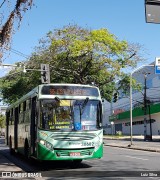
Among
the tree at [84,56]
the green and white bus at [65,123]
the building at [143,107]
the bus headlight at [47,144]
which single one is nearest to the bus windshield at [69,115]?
A: the green and white bus at [65,123]

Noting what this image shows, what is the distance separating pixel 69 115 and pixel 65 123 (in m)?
0.34

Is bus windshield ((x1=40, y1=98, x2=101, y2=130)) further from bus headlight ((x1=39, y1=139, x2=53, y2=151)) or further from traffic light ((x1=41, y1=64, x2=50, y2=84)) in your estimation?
traffic light ((x1=41, y1=64, x2=50, y2=84))

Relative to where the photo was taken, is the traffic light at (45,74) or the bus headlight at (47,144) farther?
the traffic light at (45,74)

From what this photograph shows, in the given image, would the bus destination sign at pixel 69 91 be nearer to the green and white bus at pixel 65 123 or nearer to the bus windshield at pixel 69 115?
the green and white bus at pixel 65 123

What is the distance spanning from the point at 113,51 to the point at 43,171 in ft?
80.3

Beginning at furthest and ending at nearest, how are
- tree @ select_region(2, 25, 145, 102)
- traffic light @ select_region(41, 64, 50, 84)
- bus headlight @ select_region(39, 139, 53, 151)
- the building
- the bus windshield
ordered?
the building, tree @ select_region(2, 25, 145, 102), traffic light @ select_region(41, 64, 50, 84), the bus windshield, bus headlight @ select_region(39, 139, 53, 151)

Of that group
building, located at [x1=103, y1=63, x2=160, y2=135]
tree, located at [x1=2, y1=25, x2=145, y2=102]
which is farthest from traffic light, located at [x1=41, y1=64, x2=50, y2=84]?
building, located at [x1=103, y1=63, x2=160, y2=135]

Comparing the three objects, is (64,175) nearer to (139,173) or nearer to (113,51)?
(139,173)

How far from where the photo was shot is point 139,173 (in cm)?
1280

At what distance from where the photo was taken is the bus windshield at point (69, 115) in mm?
14305

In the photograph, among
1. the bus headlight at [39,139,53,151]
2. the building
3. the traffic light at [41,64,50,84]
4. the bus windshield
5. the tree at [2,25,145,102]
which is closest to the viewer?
the bus headlight at [39,139,53,151]

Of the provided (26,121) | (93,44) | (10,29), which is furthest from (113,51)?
(10,29)

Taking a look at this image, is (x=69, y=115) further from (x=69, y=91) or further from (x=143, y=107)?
(x=143, y=107)

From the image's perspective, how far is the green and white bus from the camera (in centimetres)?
1405
